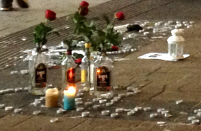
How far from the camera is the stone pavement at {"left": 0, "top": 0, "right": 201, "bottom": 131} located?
316 cm

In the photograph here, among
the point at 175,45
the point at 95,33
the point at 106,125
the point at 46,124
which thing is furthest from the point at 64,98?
the point at 175,45

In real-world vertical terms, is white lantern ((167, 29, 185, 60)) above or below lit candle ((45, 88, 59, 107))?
above

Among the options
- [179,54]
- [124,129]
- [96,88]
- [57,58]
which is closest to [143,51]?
[179,54]

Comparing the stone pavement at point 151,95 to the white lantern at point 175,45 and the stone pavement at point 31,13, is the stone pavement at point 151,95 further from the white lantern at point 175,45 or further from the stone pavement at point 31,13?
the stone pavement at point 31,13

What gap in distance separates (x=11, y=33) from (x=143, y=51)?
5.97ft

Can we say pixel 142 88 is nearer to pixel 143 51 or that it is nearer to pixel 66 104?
pixel 66 104

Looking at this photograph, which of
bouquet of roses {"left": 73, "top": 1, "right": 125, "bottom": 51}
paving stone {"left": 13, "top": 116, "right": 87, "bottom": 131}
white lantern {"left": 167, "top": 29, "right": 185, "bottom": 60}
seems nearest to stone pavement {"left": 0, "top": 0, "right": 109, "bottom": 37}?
white lantern {"left": 167, "top": 29, "right": 185, "bottom": 60}

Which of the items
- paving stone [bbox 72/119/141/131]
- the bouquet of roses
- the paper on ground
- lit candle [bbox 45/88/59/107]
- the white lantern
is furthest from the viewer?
the paper on ground

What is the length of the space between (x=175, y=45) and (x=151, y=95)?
3.69 feet

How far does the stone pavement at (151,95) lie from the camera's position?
316 centimetres

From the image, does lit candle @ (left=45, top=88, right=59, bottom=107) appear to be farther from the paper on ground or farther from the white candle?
the paper on ground

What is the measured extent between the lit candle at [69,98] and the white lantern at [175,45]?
1.57m

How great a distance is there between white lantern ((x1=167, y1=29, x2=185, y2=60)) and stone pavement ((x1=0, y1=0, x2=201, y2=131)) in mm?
79

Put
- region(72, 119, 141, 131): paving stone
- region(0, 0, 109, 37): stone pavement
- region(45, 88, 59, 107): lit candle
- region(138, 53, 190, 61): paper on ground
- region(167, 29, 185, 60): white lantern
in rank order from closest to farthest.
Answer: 1. region(72, 119, 141, 131): paving stone
2. region(45, 88, 59, 107): lit candle
3. region(167, 29, 185, 60): white lantern
4. region(138, 53, 190, 61): paper on ground
5. region(0, 0, 109, 37): stone pavement
